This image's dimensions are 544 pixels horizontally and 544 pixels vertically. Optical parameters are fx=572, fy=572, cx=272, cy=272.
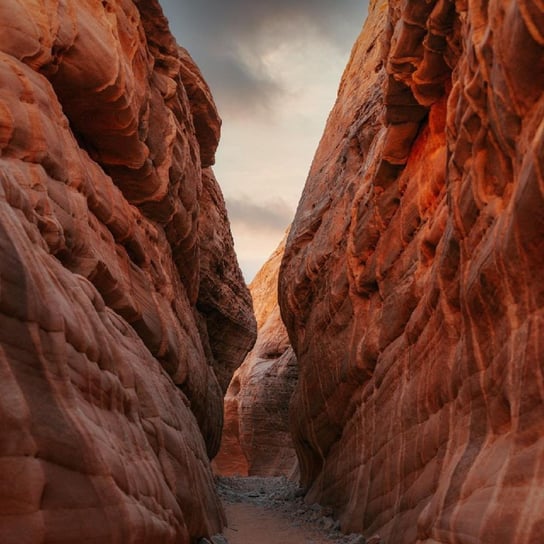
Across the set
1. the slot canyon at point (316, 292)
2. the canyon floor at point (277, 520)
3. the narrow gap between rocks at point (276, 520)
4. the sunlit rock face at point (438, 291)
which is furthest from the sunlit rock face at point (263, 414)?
the sunlit rock face at point (438, 291)

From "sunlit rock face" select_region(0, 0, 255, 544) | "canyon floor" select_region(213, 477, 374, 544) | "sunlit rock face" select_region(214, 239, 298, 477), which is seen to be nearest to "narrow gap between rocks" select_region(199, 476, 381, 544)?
"canyon floor" select_region(213, 477, 374, 544)

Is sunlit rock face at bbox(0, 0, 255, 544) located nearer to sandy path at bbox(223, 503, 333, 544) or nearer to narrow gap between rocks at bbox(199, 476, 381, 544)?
sandy path at bbox(223, 503, 333, 544)

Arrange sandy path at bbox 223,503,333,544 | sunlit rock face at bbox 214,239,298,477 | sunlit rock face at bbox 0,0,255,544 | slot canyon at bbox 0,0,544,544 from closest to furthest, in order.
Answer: sunlit rock face at bbox 0,0,255,544, slot canyon at bbox 0,0,544,544, sandy path at bbox 223,503,333,544, sunlit rock face at bbox 214,239,298,477

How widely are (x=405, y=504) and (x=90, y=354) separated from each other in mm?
5921

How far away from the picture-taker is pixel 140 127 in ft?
44.0

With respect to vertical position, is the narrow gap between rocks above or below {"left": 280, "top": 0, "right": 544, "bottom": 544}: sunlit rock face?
below

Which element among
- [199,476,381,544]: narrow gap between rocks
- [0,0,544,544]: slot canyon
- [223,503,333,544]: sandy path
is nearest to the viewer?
[0,0,544,544]: slot canyon

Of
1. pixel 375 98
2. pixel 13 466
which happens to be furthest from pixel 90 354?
pixel 375 98

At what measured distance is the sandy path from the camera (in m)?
12.8

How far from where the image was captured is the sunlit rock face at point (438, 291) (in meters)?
5.84

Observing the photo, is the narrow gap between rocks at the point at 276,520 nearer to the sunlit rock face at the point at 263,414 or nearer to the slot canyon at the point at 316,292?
the slot canyon at the point at 316,292

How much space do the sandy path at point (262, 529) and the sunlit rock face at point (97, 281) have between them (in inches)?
34.1

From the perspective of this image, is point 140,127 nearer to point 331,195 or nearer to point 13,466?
point 331,195

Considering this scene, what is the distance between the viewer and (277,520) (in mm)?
16438
